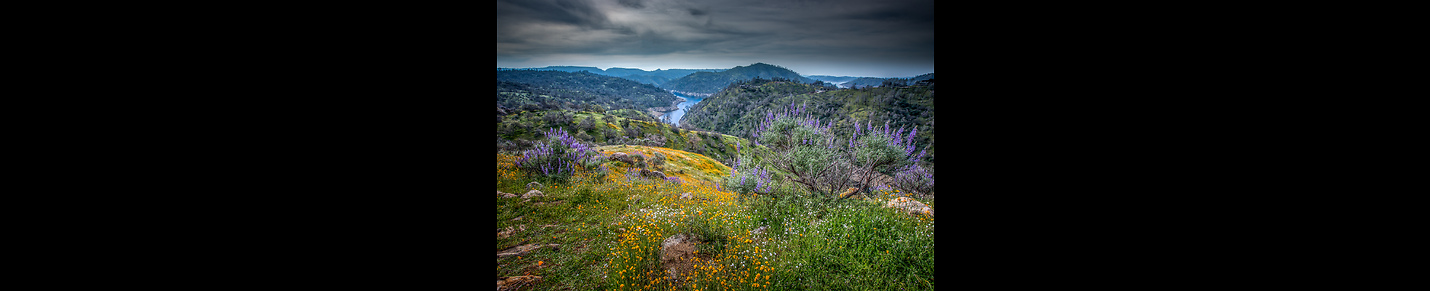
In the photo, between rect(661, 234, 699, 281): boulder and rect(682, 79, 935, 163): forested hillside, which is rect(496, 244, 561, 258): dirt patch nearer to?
rect(661, 234, 699, 281): boulder

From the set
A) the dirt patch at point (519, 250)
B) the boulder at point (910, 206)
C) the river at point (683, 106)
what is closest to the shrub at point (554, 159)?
the dirt patch at point (519, 250)

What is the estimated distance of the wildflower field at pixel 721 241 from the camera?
3209mm

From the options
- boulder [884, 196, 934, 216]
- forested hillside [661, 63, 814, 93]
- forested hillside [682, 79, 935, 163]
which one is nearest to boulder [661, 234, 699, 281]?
boulder [884, 196, 934, 216]

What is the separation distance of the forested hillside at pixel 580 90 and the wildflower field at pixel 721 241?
1709 inches

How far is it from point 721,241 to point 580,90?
71045 mm

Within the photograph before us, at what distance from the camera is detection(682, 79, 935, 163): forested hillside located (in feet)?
104

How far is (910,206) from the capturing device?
4965 mm

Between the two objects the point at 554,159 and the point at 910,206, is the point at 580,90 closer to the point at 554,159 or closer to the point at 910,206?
the point at 554,159

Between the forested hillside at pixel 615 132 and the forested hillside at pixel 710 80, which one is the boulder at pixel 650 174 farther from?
the forested hillside at pixel 710 80
